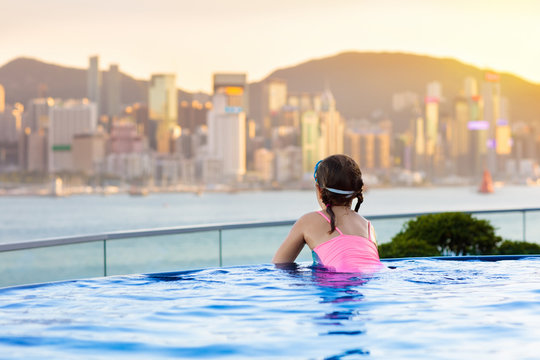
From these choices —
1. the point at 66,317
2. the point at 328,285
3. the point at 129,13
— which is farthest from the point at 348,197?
the point at 129,13

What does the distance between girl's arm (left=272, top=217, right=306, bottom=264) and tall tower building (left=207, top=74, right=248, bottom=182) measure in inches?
6341

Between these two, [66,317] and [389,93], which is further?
[389,93]

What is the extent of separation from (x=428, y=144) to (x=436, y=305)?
183176 mm

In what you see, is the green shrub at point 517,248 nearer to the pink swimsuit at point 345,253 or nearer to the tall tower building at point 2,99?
the pink swimsuit at point 345,253

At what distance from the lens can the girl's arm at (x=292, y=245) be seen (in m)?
5.76

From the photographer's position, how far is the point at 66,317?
15.7ft

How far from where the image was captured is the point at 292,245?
585cm

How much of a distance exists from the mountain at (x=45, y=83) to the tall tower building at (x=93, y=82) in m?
1.35

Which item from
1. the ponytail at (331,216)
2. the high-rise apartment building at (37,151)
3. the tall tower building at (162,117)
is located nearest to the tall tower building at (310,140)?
the tall tower building at (162,117)

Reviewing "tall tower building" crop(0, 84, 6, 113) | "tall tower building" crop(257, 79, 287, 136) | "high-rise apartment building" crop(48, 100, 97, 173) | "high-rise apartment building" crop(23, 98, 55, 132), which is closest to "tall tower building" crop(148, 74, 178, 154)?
"high-rise apartment building" crop(48, 100, 97, 173)

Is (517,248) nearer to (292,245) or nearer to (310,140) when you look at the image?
(292,245)

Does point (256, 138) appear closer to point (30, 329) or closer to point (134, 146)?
point (134, 146)

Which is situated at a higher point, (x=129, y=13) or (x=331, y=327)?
(x=129, y=13)

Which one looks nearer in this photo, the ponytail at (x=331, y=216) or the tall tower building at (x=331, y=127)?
the ponytail at (x=331, y=216)
